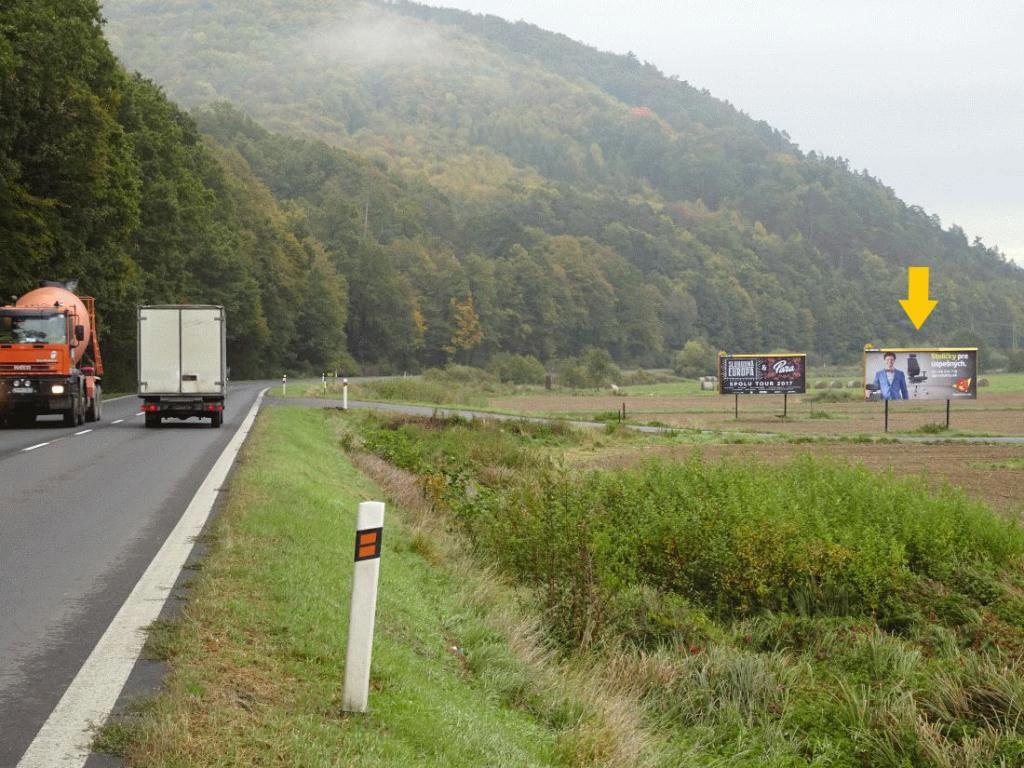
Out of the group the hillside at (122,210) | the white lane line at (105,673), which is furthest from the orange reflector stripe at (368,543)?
the hillside at (122,210)

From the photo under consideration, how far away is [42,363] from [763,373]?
115ft

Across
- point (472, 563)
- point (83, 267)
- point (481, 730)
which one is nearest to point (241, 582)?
point (481, 730)

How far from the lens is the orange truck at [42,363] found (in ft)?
98.5

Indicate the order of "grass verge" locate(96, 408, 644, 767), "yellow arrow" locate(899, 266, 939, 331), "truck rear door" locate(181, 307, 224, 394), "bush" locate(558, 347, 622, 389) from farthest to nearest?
"bush" locate(558, 347, 622, 389) → "truck rear door" locate(181, 307, 224, 394) → "yellow arrow" locate(899, 266, 939, 331) → "grass verge" locate(96, 408, 644, 767)

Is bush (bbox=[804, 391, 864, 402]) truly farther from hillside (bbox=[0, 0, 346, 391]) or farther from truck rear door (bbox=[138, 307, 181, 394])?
truck rear door (bbox=[138, 307, 181, 394])

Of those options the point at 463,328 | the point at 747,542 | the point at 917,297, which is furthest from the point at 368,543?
the point at 463,328

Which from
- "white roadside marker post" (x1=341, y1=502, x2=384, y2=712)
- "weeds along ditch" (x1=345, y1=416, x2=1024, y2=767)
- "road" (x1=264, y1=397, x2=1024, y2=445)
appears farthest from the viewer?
"road" (x1=264, y1=397, x2=1024, y2=445)

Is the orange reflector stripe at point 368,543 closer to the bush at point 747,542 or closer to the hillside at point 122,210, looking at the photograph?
the bush at point 747,542

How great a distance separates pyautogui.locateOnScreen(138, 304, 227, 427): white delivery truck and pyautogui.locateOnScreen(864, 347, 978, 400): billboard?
29541mm

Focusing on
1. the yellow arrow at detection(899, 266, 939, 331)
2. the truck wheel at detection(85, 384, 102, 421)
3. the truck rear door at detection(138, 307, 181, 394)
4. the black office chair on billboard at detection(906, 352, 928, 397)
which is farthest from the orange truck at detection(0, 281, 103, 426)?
the black office chair on billboard at detection(906, 352, 928, 397)

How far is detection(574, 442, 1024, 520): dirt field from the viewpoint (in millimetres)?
24977

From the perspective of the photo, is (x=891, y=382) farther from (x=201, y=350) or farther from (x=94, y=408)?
(x=94, y=408)

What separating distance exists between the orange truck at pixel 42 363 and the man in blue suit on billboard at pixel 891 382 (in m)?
32.5

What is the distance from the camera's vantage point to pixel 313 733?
18.7ft
